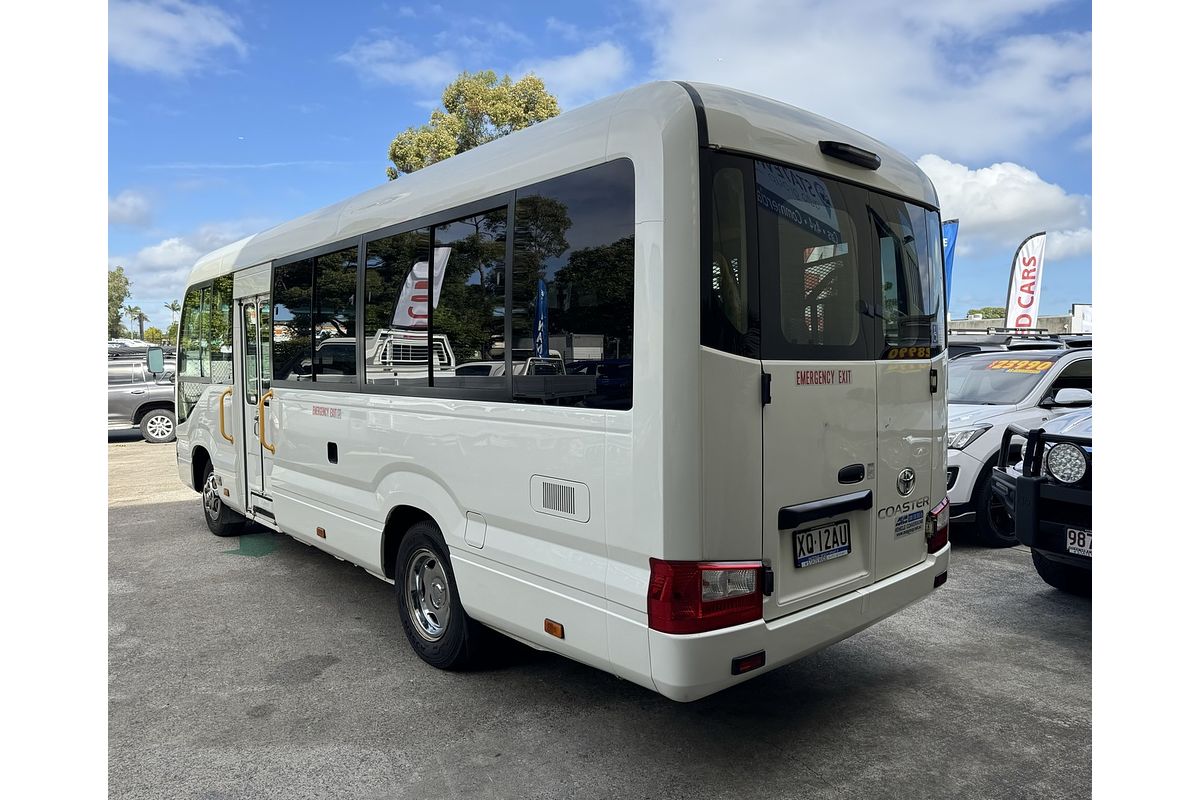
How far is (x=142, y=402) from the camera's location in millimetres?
15805

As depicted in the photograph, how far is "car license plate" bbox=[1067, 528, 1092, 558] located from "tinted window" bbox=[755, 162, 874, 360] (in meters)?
2.04

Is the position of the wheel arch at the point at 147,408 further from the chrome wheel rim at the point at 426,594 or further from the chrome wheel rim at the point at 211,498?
the chrome wheel rim at the point at 426,594

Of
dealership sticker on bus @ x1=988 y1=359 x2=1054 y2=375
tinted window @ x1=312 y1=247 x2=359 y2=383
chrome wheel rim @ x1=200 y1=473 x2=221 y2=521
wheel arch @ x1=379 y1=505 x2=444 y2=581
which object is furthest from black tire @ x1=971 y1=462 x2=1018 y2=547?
chrome wheel rim @ x1=200 y1=473 x2=221 y2=521

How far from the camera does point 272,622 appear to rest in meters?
5.31

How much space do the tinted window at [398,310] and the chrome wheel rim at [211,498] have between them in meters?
3.82

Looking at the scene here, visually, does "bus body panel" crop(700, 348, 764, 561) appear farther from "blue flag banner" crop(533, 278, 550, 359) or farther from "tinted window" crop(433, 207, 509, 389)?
"tinted window" crop(433, 207, 509, 389)

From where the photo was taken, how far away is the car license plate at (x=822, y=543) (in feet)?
11.0

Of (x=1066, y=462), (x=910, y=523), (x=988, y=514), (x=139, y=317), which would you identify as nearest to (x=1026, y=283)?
(x=988, y=514)

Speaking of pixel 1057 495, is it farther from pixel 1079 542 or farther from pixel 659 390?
pixel 659 390

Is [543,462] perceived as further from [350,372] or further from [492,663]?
[350,372]

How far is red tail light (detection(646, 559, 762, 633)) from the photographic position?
9.62 ft

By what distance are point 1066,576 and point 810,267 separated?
12.6 ft

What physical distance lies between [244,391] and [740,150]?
5.18 metres

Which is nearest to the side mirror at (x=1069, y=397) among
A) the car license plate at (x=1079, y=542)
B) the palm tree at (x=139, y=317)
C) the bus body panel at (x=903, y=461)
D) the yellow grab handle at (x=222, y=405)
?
Answer: the car license plate at (x=1079, y=542)
